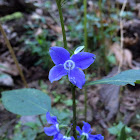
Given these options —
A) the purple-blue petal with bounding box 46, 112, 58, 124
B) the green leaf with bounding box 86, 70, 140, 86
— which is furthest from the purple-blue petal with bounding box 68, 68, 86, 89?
the purple-blue petal with bounding box 46, 112, 58, 124

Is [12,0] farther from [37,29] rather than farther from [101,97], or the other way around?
[101,97]

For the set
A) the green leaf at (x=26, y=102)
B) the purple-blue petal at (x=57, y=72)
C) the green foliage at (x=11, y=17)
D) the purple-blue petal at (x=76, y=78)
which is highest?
the purple-blue petal at (x=57, y=72)

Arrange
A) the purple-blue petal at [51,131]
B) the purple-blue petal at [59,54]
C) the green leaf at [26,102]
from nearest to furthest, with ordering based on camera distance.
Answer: the purple-blue petal at [59,54], the purple-blue petal at [51,131], the green leaf at [26,102]

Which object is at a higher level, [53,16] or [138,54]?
[53,16]

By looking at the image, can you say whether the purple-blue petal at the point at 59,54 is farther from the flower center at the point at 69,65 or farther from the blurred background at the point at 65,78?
the blurred background at the point at 65,78

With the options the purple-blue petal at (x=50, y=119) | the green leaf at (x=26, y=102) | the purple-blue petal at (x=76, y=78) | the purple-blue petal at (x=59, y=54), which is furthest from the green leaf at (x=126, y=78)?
the green leaf at (x=26, y=102)

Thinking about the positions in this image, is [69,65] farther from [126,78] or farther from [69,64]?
[126,78]

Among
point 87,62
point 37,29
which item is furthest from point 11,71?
point 87,62

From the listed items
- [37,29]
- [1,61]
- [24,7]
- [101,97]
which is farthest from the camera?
[24,7]
